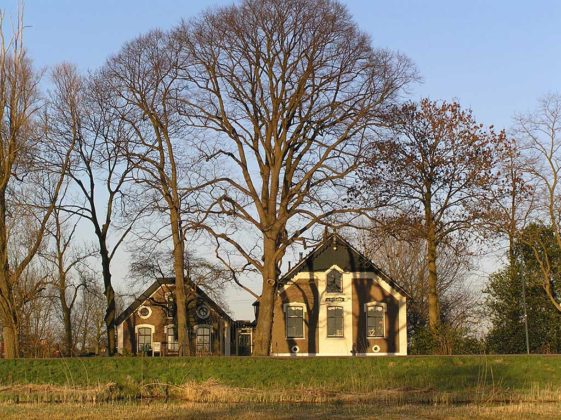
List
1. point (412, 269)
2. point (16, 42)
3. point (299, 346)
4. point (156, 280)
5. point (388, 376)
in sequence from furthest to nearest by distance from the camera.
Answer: point (412, 269) < point (156, 280) < point (299, 346) < point (16, 42) < point (388, 376)

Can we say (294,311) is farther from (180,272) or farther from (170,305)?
(180,272)

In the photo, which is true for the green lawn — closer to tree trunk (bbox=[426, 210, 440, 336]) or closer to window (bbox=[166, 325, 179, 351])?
tree trunk (bbox=[426, 210, 440, 336])

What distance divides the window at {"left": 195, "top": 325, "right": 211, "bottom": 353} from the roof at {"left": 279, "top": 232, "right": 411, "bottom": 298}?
7979 mm

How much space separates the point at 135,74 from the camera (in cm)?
3809

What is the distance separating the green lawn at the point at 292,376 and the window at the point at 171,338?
21.6m

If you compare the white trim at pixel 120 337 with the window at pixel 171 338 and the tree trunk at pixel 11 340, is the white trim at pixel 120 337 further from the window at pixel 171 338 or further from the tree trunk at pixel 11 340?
the tree trunk at pixel 11 340

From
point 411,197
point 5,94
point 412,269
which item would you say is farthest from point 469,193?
point 412,269

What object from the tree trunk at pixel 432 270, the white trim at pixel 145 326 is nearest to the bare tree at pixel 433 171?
the tree trunk at pixel 432 270

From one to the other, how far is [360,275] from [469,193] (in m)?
13.0

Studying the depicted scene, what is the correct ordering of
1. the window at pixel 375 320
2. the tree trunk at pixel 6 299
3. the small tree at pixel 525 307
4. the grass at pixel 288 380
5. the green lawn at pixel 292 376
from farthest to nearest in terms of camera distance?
the window at pixel 375 320, the small tree at pixel 525 307, the tree trunk at pixel 6 299, the green lawn at pixel 292 376, the grass at pixel 288 380

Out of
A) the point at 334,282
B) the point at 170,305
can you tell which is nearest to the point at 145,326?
the point at 170,305

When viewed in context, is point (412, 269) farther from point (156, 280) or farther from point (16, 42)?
point (16, 42)

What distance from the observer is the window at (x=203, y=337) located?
5253cm

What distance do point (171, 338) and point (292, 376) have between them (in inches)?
936
